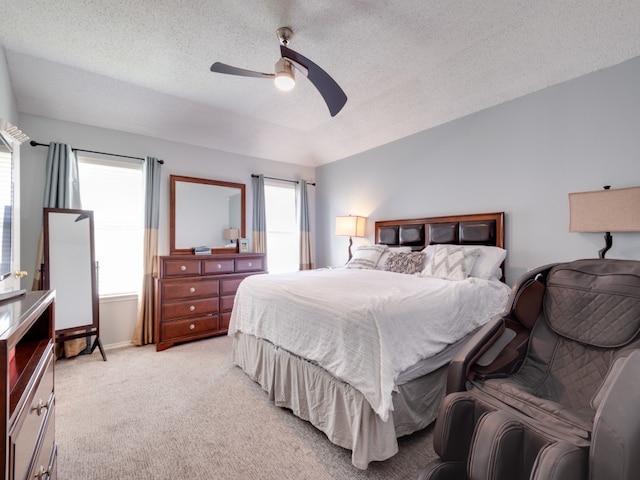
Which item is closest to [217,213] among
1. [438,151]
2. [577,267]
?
[438,151]

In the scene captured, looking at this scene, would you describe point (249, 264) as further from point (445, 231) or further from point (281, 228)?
point (445, 231)

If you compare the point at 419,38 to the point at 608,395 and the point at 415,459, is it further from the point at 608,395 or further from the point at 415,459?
the point at 415,459

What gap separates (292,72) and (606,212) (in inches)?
101

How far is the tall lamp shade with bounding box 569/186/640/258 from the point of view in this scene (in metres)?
2.13

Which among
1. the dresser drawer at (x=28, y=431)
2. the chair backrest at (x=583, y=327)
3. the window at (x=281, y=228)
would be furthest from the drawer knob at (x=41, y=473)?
the window at (x=281, y=228)

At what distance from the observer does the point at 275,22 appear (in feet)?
7.75

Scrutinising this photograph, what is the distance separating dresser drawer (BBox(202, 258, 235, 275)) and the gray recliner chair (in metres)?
3.29

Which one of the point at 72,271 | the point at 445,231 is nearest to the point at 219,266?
the point at 72,271

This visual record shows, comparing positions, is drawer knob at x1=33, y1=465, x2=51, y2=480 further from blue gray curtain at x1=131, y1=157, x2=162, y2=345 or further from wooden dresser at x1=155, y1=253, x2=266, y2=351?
blue gray curtain at x1=131, y1=157, x2=162, y2=345

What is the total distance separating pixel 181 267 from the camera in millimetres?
3754

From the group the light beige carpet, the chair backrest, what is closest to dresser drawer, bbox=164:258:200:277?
the light beige carpet

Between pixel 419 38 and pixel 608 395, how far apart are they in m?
2.73

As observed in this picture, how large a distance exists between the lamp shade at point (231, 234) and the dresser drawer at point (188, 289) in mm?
829

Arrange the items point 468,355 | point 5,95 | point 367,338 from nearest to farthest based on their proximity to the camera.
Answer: point 468,355 < point 367,338 < point 5,95
